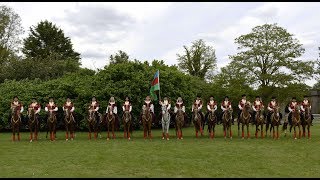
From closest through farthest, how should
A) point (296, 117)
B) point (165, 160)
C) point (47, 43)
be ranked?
1. point (165, 160)
2. point (296, 117)
3. point (47, 43)

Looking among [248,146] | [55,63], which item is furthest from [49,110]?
[55,63]

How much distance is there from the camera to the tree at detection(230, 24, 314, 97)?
113ft

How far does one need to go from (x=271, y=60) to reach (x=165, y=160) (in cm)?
2654

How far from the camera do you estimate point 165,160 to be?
10914 millimetres

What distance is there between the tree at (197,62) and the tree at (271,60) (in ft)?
60.7

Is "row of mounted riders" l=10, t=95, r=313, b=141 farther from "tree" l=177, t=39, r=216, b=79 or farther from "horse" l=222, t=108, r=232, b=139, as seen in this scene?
"tree" l=177, t=39, r=216, b=79

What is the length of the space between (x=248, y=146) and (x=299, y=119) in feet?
15.2

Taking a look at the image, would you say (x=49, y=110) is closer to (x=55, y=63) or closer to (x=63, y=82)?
(x=63, y=82)

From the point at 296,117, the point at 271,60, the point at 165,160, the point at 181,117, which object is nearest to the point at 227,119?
the point at 181,117

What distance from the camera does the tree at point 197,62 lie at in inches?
2143

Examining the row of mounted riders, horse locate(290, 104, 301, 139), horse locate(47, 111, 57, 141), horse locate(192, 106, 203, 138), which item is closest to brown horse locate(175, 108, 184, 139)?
the row of mounted riders

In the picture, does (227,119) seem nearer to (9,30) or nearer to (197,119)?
(197,119)

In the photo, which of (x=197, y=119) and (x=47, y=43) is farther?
(x=47, y=43)

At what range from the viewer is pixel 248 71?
35375mm
